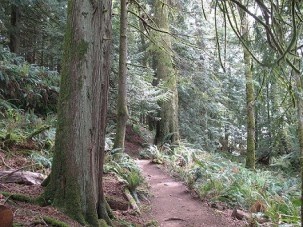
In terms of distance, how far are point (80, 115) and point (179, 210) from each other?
3323 millimetres

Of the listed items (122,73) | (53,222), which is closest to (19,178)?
(53,222)

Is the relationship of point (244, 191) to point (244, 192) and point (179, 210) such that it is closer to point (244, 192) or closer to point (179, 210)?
point (244, 192)

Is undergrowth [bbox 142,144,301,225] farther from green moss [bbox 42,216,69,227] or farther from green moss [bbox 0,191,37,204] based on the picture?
green moss [bbox 0,191,37,204]

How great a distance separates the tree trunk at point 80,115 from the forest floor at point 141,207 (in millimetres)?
294

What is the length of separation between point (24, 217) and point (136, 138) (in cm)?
1160

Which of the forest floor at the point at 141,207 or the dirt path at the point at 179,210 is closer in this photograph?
the forest floor at the point at 141,207

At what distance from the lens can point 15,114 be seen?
324 inches

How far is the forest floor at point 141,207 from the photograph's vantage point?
12.2 feet

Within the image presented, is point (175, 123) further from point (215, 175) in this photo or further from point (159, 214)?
point (159, 214)

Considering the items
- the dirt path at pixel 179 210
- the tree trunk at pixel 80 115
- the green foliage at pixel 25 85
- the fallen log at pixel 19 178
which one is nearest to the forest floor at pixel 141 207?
the dirt path at pixel 179 210

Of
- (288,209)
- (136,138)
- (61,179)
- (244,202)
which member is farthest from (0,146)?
(136,138)

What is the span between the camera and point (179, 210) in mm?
6430

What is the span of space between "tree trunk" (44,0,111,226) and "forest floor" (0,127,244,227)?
294mm

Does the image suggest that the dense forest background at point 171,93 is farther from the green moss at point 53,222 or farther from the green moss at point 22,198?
the green moss at point 53,222
